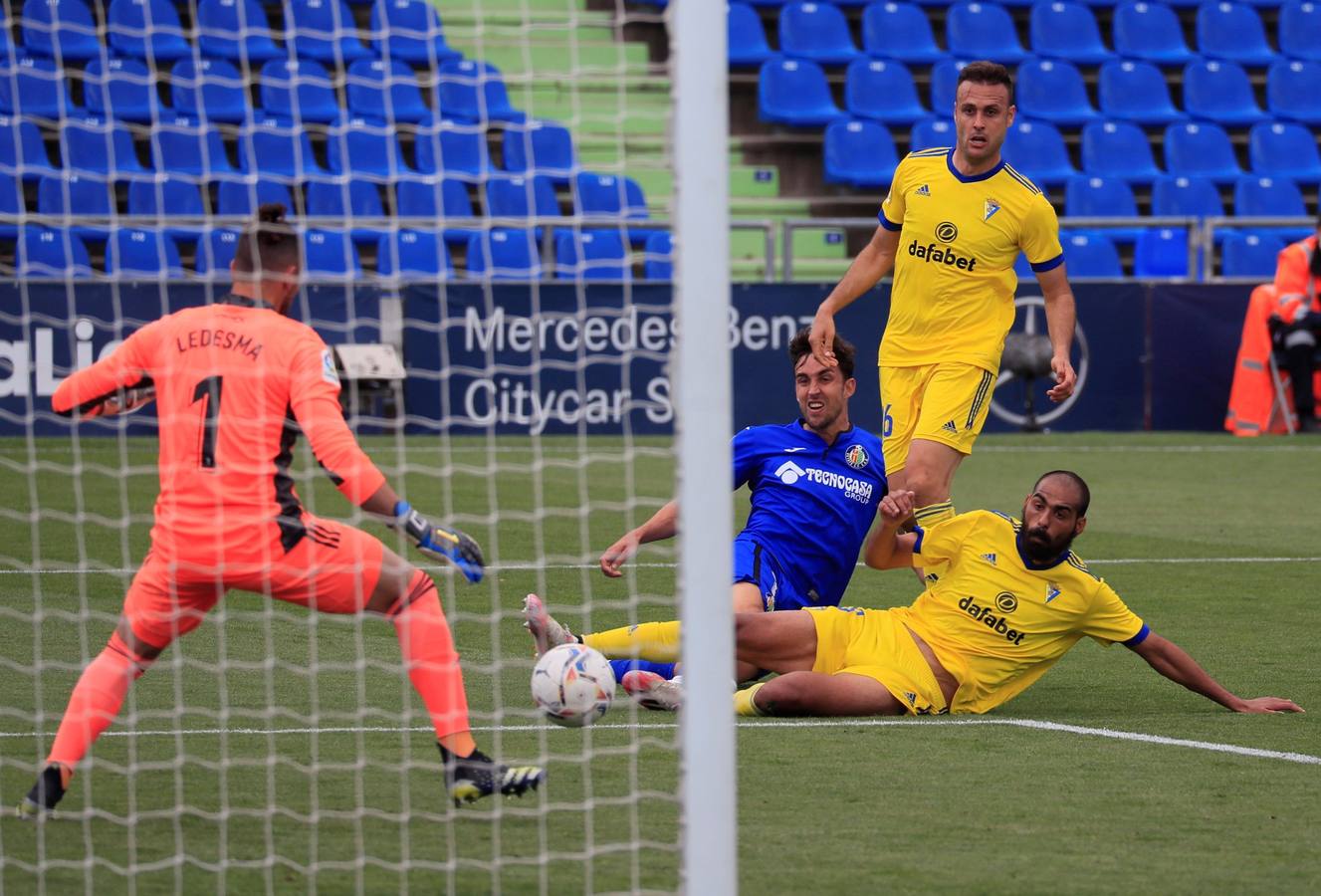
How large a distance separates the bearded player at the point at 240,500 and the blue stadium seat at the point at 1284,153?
18.4 m

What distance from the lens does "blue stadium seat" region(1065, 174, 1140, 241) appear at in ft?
66.6

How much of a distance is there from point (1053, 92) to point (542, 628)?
16.5 metres

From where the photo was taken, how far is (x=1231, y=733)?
6195 millimetres

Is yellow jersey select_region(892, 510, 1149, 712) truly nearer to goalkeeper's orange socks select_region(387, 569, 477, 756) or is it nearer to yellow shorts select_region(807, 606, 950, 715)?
yellow shorts select_region(807, 606, 950, 715)

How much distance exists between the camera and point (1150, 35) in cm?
2264

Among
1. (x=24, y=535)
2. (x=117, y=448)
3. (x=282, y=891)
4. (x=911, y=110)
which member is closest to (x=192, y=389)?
(x=282, y=891)

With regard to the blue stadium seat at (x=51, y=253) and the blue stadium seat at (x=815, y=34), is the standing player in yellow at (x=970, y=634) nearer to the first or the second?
the blue stadium seat at (x=51, y=253)

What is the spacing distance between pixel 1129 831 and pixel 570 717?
174cm

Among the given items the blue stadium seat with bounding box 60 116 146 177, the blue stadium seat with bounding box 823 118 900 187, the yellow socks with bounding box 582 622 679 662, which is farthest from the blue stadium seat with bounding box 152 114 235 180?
the yellow socks with bounding box 582 622 679 662

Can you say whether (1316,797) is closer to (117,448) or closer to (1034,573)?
(1034,573)

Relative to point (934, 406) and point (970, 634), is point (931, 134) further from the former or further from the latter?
point (970, 634)

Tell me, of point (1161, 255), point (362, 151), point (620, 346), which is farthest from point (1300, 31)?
point (362, 151)

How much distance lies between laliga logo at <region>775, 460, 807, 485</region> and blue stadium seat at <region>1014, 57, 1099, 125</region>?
49.9 feet

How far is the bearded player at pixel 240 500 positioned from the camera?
196 inches
